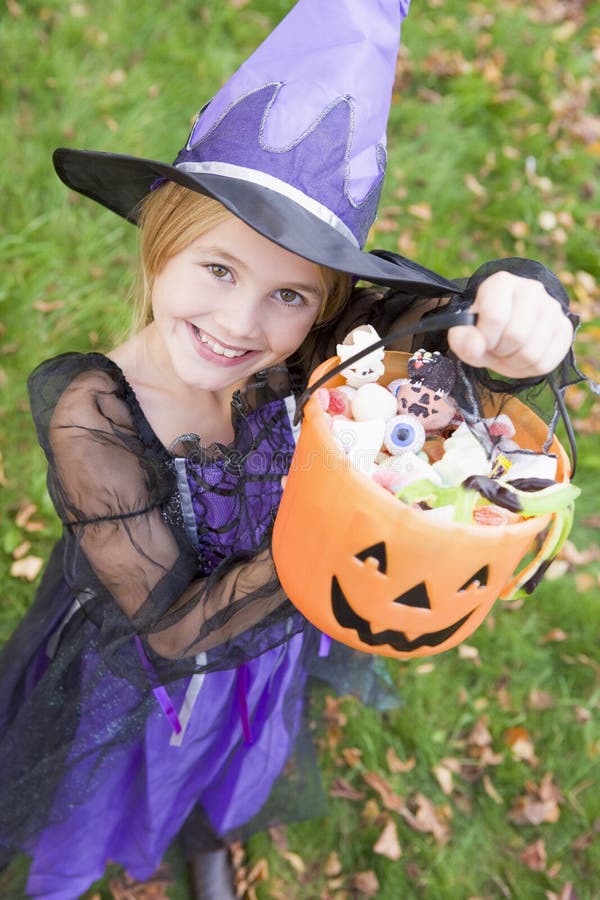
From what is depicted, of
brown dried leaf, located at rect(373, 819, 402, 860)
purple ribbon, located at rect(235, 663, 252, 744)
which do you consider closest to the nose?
purple ribbon, located at rect(235, 663, 252, 744)

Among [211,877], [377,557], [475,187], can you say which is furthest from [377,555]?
[475,187]

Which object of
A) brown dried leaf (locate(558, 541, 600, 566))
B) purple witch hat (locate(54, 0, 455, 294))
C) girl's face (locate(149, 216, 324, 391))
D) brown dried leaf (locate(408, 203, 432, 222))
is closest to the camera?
purple witch hat (locate(54, 0, 455, 294))

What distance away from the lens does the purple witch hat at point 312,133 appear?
1080mm

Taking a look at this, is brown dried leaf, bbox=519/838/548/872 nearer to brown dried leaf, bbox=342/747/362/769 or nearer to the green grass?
the green grass

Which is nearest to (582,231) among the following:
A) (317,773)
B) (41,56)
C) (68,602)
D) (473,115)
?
(473,115)

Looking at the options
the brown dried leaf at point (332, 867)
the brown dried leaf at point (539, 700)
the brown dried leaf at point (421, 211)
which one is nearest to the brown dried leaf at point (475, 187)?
the brown dried leaf at point (421, 211)

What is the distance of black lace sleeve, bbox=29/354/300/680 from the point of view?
1.18 metres

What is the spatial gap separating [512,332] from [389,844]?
1643mm

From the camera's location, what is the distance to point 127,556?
3.95ft

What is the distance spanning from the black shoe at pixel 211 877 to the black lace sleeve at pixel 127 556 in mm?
933

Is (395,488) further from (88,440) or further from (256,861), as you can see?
(256,861)

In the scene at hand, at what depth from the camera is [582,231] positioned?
3.25 m

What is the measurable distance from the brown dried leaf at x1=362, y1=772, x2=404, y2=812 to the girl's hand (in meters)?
1.55

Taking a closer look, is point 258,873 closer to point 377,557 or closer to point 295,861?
point 295,861
